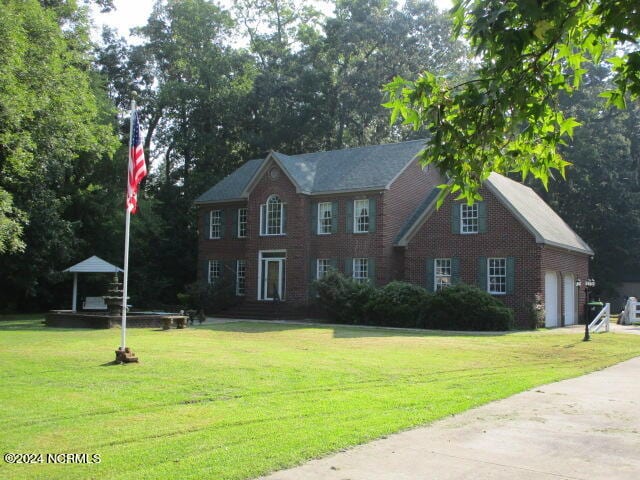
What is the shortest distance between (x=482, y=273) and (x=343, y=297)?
5888mm

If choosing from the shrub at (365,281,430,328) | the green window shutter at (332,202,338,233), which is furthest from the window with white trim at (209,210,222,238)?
the shrub at (365,281,430,328)

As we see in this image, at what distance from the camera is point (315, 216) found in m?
31.7

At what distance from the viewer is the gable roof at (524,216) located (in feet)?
84.3

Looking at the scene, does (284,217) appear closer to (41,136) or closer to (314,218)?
(314,218)

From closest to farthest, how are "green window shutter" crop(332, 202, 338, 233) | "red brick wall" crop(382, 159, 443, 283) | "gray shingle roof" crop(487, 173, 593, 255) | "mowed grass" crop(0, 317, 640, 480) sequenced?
"mowed grass" crop(0, 317, 640, 480) → "gray shingle roof" crop(487, 173, 593, 255) → "red brick wall" crop(382, 159, 443, 283) → "green window shutter" crop(332, 202, 338, 233)

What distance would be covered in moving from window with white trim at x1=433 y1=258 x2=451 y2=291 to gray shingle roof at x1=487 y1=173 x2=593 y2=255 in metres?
3.62

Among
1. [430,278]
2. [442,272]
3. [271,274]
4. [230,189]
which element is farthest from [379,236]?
[230,189]

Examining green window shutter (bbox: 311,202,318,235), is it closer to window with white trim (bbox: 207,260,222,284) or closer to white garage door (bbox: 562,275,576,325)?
window with white trim (bbox: 207,260,222,284)

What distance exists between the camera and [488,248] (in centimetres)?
2638

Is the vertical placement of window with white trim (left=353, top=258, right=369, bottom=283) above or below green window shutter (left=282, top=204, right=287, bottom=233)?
below

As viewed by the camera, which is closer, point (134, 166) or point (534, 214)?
point (134, 166)

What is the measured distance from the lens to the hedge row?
23.6 meters

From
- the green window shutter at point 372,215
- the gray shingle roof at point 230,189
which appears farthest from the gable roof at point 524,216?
the gray shingle roof at point 230,189

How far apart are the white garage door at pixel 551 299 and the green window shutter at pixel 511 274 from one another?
1345 millimetres
